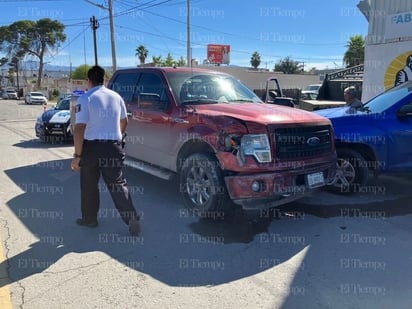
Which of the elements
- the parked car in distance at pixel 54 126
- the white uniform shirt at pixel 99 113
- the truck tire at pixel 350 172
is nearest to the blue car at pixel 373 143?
the truck tire at pixel 350 172

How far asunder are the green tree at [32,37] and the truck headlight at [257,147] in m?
75.0

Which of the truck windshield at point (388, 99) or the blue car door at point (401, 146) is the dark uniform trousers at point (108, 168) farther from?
the truck windshield at point (388, 99)

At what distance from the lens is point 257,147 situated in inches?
182

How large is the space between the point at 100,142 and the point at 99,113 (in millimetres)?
330

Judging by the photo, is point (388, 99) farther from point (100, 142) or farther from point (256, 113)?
point (100, 142)

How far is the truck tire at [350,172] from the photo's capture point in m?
6.18

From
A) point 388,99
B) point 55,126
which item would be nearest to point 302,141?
point 388,99

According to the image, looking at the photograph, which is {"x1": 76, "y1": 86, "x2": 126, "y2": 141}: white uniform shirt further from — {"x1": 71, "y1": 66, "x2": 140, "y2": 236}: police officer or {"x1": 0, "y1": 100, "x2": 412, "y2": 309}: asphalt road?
{"x1": 0, "y1": 100, "x2": 412, "y2": 309}: asphalt road

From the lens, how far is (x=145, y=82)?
21.7 ft

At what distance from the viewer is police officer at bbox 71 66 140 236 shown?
175 inches

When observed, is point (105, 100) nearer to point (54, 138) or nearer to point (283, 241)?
point (283, 241)

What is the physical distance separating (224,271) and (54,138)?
33.3ft

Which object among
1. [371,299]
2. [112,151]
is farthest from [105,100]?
[371,299]

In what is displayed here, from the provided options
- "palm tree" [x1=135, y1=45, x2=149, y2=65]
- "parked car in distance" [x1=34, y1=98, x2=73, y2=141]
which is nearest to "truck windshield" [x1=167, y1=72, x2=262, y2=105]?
"parked car in distance" [x1=34, y1=98, x2=73, y2=141]
